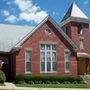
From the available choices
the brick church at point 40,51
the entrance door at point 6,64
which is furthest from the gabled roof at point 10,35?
the entrance door at point 6,64

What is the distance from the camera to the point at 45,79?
33656 mm

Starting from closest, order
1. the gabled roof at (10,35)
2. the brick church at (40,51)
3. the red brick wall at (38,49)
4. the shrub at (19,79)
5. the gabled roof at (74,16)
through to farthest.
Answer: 1. the shrub at (19,79)
2. the red brick wall at (38,49)
3. the brick church at (40,51)
4. the gabled roof at (10,35)
5. the gabled roof at (74,16)

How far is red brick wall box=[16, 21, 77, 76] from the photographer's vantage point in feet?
111

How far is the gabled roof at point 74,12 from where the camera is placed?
4562 cm

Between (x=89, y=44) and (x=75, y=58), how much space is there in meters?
10.5

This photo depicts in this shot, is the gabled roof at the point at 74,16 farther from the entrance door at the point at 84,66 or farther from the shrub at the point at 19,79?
the shrub at the point at 19,79

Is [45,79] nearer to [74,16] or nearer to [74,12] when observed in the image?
[74,16]

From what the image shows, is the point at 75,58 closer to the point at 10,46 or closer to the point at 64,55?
the point at 64,55

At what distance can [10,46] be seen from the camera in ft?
121

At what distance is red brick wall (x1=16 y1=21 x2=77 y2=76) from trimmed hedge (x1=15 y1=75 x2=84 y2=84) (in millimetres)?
1047

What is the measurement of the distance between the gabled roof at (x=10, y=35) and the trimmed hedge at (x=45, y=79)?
199 inches

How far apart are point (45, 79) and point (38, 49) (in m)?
3.62

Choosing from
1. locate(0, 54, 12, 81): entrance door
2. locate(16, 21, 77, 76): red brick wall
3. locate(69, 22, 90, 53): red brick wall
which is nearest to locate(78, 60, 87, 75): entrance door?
locate(69, 22, 90, 53): red brick wall

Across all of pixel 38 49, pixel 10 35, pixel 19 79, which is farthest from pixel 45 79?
pixel 10 35
